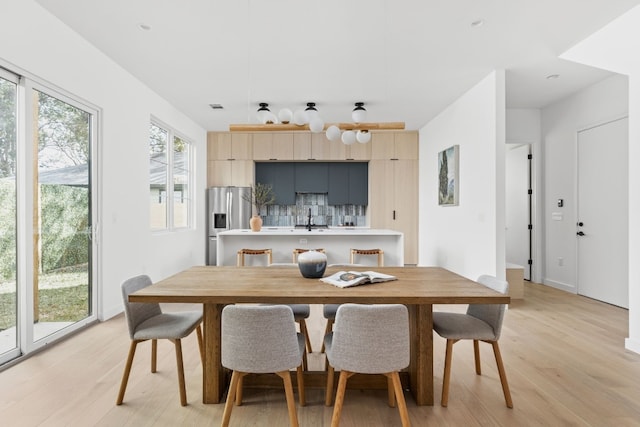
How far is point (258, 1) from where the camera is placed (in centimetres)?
294

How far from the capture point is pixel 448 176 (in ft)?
18.9

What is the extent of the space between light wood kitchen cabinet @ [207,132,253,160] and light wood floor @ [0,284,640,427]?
468cm

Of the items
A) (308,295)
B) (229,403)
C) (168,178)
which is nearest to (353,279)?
(308,295)

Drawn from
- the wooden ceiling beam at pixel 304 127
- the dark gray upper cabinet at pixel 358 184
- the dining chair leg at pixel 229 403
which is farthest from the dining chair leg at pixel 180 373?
the dark gray upper cabinet at pixel 358 184

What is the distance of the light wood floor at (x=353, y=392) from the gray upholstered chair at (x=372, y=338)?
48 centimetres

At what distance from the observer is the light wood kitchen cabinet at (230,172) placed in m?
7.42

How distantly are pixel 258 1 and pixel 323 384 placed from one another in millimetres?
2901

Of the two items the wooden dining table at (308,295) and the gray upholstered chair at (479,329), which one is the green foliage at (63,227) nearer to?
the wooden dining table at (308,295)

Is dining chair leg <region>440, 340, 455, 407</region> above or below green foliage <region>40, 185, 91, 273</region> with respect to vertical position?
below

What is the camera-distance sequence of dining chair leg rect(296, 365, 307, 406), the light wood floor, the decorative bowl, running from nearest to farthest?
the light wood floor < dining chair leg rect(296, 365, 307, 406) < the decorative bowl

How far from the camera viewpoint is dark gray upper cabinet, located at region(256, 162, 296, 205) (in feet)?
25.0

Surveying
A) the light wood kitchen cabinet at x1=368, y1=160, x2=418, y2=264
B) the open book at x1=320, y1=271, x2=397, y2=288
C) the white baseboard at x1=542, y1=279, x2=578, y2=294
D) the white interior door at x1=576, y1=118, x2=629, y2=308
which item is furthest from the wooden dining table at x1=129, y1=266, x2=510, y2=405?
the light wood kitchen cabinet at x1=368, y1=160, x2=418, y2=264

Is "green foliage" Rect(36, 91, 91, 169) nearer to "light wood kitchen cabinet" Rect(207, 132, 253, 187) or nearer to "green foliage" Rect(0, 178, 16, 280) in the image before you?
"green foliage" Rect(0, 178, 16, 280)

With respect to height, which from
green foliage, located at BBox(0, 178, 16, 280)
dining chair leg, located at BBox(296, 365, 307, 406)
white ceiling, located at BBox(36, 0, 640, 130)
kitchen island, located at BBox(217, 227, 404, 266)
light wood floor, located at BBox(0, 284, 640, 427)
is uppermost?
white ceiling, located at BBox(36, 0, 640, 130)
